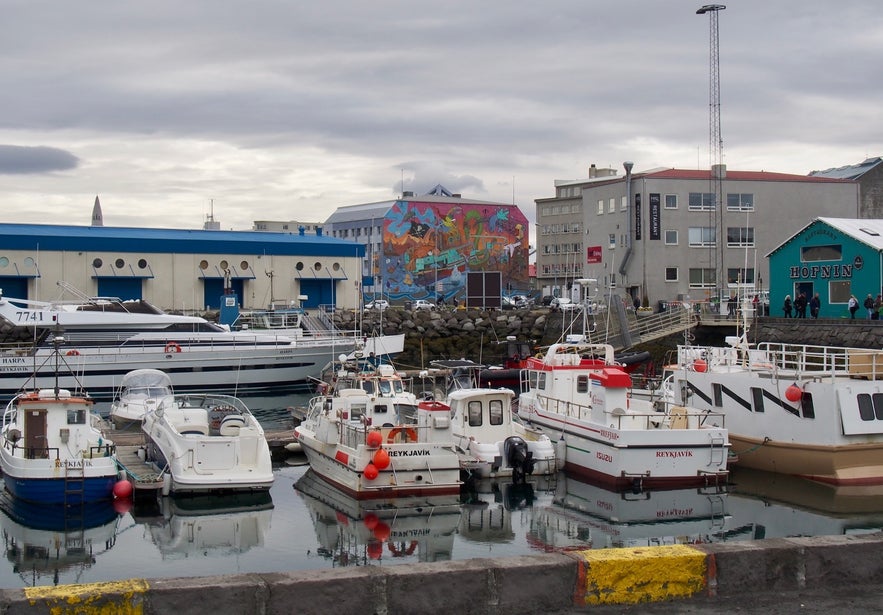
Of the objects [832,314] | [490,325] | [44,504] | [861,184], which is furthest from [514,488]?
[861,184]

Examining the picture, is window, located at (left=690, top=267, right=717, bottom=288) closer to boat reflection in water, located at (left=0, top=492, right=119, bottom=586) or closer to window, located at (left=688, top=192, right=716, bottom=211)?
window, located at (left=688, top=192, right=716, bottom=211)

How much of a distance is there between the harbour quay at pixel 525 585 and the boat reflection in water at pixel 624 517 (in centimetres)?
861

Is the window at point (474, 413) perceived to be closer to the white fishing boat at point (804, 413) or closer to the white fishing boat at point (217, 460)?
the white fishing boat at point (217, 460)

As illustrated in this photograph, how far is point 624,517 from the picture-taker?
782 inches

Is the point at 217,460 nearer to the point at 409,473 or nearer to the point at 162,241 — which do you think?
the point at 409,473

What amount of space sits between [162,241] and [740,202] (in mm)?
30898

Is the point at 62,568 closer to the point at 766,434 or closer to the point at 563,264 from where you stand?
the point at 766,434

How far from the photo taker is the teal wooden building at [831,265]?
126 ft

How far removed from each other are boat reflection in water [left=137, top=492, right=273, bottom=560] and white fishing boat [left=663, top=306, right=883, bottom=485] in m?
10.3

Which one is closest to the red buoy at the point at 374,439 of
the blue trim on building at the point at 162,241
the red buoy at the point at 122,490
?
the red buoy at the point at 122,490

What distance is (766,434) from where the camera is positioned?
23.1m

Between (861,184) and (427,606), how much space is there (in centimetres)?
6324

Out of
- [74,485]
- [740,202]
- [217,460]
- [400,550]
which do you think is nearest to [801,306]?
[740,202]

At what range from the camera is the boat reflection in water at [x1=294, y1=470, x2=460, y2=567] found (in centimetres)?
1680
